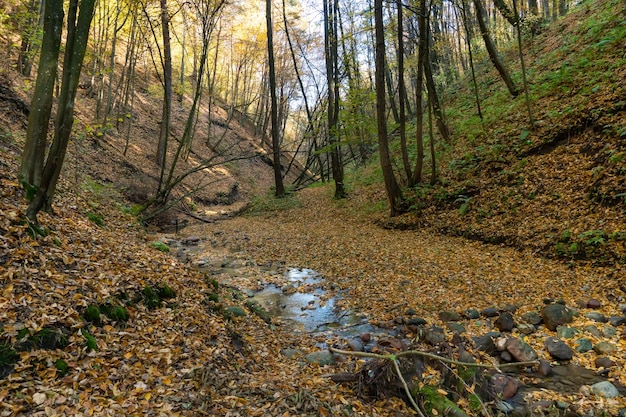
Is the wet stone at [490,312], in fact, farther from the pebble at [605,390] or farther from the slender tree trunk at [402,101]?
the slender tree trunk at [402,101]

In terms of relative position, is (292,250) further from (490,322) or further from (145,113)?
(145,113)

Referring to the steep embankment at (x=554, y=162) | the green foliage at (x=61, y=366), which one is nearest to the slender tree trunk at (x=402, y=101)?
the steep embankment at (x=554, y=162)

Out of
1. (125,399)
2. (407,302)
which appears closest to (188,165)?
(407,302)

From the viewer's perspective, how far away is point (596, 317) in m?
5.16

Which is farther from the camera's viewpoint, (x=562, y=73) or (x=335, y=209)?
(x=335, y=209)

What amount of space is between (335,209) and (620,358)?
39.3ft

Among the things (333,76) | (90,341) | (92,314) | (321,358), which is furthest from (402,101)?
(90,341)

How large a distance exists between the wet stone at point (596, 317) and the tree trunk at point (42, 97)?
8661 mm

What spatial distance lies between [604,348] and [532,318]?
0.96m

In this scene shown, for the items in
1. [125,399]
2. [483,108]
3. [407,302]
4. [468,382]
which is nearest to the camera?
[125,399]

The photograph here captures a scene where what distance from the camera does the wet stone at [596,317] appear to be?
16.7 feet

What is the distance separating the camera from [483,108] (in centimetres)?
1483

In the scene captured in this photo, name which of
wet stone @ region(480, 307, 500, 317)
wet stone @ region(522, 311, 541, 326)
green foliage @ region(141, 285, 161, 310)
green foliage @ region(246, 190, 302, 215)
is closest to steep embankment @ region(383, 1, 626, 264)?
wet stone @ region(522, 311, 541, 326)

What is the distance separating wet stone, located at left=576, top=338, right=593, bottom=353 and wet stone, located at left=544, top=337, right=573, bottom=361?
15 centimetres
